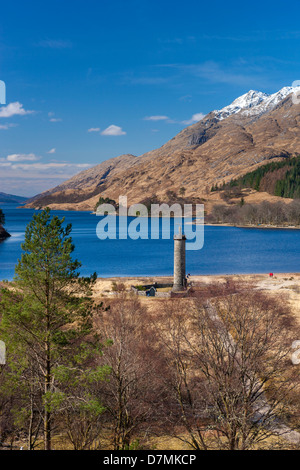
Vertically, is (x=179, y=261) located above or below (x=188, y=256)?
above

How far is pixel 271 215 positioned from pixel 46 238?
599 ft

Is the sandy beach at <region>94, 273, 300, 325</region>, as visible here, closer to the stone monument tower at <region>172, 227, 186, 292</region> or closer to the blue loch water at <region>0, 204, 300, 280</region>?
the stone monument tower at <region>172, 227, 186, 292</region>

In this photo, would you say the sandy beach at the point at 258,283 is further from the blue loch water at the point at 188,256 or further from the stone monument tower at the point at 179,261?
the blue loch water at the point at 188,256

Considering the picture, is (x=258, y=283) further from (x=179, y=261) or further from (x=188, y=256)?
(x=188, y=256)

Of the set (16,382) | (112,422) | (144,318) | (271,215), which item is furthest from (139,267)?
(271,215)

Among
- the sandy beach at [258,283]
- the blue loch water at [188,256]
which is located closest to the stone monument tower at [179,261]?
the sandy beach at [258,283]

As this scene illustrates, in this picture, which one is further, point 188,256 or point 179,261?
point 188,256

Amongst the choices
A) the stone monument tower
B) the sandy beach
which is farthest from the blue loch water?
the stone monument tower

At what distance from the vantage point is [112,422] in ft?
86.5

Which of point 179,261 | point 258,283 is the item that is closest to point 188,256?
point 258,283

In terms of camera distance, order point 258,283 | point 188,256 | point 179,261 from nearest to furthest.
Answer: point 179,261, point 258,283, point 188,256

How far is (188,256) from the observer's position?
10688cm

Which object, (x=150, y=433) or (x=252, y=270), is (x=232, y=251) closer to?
(x=252, y=270)

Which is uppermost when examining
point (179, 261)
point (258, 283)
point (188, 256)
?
point (179, 261)
